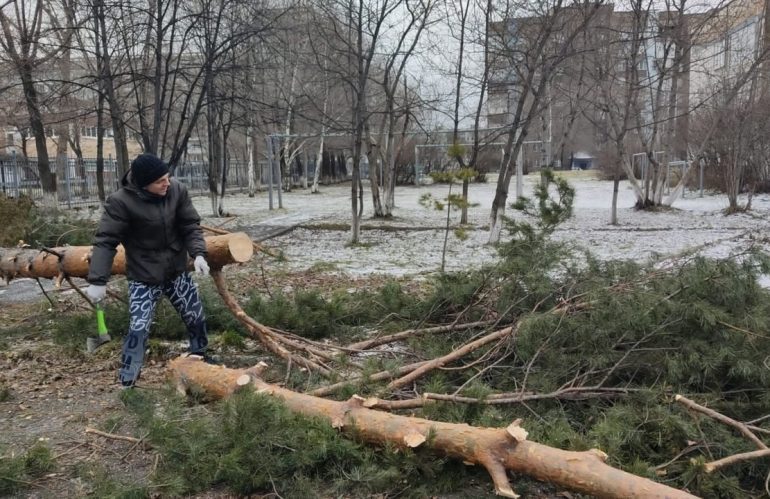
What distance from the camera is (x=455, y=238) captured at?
1218cm

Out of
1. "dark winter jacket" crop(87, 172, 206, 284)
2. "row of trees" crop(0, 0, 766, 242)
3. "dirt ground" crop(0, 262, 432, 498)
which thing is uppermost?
"row of trees" crop(0, 0, 766, 242)

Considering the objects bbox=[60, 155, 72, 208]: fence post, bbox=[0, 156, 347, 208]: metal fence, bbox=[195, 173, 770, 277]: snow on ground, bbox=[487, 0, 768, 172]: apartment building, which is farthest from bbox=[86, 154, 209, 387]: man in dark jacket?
bbox=[60, 155, 72, 208]: fence post

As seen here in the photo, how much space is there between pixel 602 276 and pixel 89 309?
455 centimetres

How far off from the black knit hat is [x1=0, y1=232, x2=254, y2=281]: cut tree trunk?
0.80 m

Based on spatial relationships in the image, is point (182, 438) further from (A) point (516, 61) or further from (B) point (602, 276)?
(A) point (516, 61)

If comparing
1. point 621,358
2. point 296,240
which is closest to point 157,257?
point 621,358

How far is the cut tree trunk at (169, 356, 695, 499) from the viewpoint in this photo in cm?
233

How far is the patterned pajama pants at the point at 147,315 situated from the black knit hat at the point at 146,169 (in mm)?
669

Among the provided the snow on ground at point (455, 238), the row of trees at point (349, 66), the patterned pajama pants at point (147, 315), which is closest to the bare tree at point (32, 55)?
the row of trees at point (349, 66)

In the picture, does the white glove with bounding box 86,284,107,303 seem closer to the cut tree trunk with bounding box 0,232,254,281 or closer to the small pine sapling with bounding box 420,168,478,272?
the cut tree trunk with bounding box 0,232,254,281

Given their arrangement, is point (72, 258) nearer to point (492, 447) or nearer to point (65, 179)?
point (492, 447)

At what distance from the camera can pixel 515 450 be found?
101 inches

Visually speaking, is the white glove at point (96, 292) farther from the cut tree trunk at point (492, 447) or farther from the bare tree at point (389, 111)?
the bare tree at point (389, 111)

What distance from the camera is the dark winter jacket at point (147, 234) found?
149 inches
